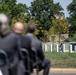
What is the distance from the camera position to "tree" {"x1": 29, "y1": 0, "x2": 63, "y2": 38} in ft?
301

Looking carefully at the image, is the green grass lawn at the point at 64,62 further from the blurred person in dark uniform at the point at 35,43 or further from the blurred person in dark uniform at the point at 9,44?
the blurred person in dark uniform at the point at 9,44

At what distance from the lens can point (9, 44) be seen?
20.7 ft

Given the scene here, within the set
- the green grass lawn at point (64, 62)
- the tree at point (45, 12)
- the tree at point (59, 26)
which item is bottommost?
the green grass lawn at point (64, 62)

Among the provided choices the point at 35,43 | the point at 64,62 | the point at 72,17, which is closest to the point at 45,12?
the point at 72,17

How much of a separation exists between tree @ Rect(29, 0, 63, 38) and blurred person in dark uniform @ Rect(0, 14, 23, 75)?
84.7m

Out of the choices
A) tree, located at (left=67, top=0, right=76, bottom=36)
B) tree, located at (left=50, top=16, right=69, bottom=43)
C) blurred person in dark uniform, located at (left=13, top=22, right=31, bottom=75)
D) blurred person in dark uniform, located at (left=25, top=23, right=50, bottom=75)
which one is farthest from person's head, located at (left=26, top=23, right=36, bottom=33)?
tree, located at (left=67, top=0, right=76, bottom=36)

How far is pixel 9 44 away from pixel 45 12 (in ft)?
283

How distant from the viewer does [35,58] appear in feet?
27.6

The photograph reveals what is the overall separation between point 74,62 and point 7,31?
664 inches

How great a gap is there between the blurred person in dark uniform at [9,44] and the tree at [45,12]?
84657 mm

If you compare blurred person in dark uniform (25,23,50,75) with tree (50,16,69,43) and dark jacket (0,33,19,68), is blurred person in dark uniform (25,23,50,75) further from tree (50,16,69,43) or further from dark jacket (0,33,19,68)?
tree (50,16,69,43)

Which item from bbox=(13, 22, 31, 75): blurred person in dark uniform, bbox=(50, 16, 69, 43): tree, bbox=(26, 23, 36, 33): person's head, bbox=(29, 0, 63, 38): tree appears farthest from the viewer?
bbox=(29, 0, 63, 38): tree

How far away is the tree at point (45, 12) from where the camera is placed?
301 ft

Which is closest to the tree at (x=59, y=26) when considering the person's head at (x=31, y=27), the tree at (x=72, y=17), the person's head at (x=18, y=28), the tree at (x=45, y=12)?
the tree at (x=72, y=17)
